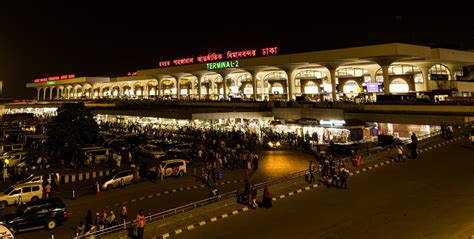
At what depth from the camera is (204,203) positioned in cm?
1428

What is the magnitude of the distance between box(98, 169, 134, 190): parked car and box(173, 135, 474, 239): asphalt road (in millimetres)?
8899

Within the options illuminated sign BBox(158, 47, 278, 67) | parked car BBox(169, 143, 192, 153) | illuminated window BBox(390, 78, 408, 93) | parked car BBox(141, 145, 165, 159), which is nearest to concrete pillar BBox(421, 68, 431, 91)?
illuminated window BBox(390, 78, 408, 93)

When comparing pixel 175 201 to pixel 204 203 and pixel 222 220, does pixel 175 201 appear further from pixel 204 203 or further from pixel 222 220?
pixel 222 220

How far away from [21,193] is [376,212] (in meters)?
17.4

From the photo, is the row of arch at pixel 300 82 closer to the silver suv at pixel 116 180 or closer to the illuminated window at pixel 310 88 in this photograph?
the illuminated window at pixel 310 88

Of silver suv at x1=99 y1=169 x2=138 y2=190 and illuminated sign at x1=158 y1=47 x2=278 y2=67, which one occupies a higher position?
→ illuminated sign at x1=158 y1=47 x2=278 y2=67

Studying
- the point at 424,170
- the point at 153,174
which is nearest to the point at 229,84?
the point at 153,174

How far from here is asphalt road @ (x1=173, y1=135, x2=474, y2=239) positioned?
1069 cm

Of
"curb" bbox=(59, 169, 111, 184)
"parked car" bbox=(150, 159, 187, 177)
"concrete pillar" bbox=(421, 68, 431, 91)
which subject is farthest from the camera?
"concrete pillar" bbox=(421, 68, 431, 91)

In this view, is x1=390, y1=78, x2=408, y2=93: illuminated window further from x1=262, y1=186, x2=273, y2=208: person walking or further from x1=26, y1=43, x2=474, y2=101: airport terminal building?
x1=262, y1=186, x2=273, y2=208: person walking

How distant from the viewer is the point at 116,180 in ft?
61.4

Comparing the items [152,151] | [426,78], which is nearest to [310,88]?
[426,78]

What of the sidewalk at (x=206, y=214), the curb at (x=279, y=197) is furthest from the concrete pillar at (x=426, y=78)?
the sidewalk at (x=206, y=214)

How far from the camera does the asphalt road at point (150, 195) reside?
14.2 m
